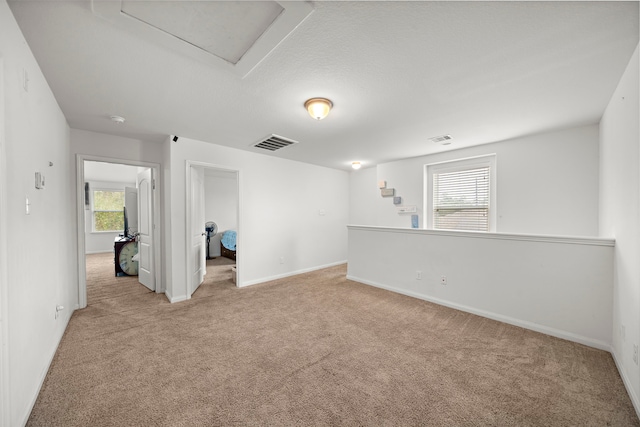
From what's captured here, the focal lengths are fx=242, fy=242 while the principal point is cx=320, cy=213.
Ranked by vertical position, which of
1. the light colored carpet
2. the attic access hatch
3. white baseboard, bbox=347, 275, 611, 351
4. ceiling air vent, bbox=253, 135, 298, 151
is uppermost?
the attic access hatch

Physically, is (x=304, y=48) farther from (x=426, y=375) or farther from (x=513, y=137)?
(x=513, y=137)

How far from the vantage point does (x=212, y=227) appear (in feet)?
22.0

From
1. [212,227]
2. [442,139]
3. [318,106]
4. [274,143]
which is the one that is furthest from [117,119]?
[212,227]

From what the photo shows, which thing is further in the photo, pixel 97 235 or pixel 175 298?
pixel 97 235

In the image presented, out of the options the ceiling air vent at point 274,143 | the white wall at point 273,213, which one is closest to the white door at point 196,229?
the white wall at point 273,213

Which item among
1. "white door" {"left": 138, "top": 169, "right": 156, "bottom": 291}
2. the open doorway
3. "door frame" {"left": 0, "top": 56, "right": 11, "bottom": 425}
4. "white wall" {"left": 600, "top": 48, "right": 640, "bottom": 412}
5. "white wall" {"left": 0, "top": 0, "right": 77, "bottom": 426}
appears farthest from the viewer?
"white door" {"left": 138, "top": 169, "right": 156, "bottom": 291}

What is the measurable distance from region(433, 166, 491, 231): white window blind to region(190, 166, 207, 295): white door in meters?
4.18

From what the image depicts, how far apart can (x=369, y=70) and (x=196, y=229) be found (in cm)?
355

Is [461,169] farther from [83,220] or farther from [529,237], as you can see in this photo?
[83,220]

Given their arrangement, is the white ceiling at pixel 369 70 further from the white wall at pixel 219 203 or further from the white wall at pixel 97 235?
the white wall at pixel 97 235

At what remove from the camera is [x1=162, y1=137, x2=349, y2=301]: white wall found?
3.49 meters

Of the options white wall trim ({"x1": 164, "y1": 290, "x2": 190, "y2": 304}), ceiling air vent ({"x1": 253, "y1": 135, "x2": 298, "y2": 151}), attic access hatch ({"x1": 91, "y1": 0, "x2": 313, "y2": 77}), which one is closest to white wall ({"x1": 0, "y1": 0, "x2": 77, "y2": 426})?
attic access hatch ({"x1": 91, "y1": 0, "x2": 313, "y2": 77})

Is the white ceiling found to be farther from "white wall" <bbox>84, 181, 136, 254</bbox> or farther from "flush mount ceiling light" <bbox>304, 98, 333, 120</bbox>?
"white wall" <bbox>84, 181, 136, 254</bbox>

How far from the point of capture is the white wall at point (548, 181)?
2.99m
